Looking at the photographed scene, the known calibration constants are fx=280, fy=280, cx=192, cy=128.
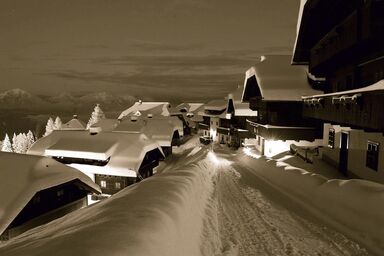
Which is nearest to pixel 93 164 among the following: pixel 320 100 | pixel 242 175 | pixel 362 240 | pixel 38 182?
pixel 38 182

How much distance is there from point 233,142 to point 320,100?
87.1 feet

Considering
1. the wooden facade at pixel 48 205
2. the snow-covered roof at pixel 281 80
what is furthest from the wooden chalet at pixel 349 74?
the wooden facade at pixel 48 205

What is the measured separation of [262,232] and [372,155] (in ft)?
32.1

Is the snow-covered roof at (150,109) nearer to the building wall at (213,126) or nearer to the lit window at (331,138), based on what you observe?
the building wall at (213,126)

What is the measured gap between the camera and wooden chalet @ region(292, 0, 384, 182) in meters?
9.41

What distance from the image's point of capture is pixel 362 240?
18.0 ft

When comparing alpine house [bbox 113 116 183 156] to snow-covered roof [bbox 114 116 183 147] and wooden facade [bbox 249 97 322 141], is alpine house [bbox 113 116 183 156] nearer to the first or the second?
snow-covered roof [bbox 114 116 183 147]

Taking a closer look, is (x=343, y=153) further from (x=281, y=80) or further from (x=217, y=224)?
(x=217, y=224)

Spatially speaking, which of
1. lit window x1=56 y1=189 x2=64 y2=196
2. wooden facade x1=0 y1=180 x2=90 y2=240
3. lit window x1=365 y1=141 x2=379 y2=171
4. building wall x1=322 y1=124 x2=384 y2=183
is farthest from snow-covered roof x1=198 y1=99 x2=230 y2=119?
lit window x1=365 y1=141 x2=379 y2=171

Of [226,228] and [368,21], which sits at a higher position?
[368,21]

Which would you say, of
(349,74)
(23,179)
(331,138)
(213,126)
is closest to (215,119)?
(213,126)

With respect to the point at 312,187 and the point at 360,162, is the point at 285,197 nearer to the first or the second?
the point at 312,187

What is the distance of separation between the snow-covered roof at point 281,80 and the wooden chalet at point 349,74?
9.65 ft

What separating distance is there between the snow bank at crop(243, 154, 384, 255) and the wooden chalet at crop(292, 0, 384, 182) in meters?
2.30
